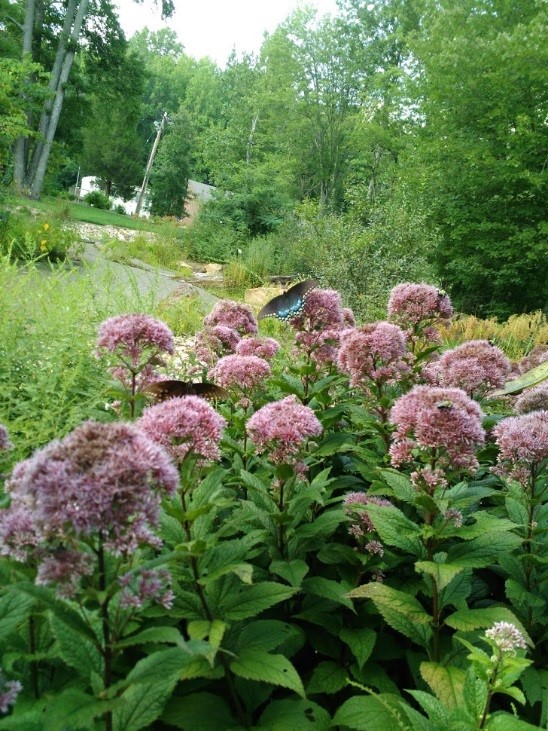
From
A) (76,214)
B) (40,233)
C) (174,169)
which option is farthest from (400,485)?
(174,169)

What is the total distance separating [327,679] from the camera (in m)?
1.89

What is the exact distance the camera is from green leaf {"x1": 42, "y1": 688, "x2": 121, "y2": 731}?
3.61 ft

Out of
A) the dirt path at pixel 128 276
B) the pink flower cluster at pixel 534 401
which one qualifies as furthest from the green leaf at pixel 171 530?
the dirt path at pixel 128 276

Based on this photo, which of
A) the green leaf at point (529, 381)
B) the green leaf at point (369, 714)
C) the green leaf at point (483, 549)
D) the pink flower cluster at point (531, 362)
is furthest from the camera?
the pink flower cluster at point (531, 362)

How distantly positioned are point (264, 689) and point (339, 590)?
37cm

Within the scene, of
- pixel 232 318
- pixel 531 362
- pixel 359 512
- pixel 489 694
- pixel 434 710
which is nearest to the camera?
pixel 489 694

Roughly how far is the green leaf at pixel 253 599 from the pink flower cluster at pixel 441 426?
637 millimetres

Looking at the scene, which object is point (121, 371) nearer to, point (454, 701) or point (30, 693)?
point (30, 693)

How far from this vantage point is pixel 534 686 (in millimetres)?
1831

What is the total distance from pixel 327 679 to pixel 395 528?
0.54 metres

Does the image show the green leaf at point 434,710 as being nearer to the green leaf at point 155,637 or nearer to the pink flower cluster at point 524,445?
the green leaf at point 155,637

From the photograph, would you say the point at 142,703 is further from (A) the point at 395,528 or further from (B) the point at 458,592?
(B) the point at 458,592

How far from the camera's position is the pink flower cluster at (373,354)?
2678 millimetres

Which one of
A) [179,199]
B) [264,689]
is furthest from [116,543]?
[179,199]
